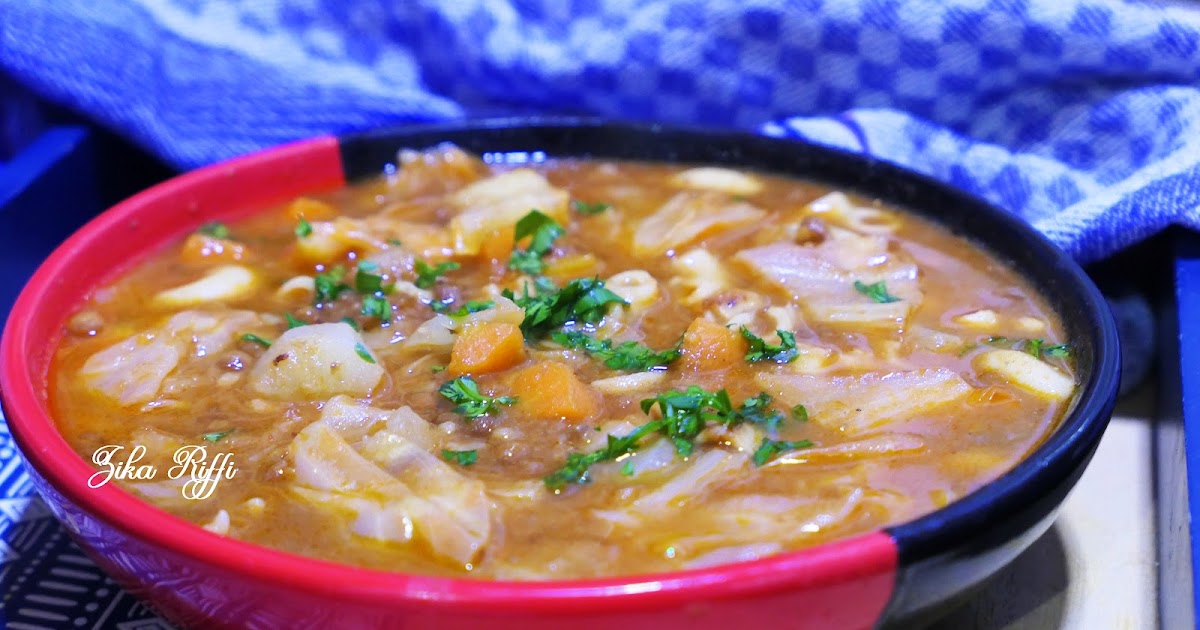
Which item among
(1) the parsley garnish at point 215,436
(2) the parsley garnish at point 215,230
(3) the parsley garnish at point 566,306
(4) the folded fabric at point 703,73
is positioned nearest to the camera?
(1) the parsley garnish at point 215,436

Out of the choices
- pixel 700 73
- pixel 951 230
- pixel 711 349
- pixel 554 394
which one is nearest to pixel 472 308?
pixel 554 394

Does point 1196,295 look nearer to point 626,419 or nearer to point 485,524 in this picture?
point 626,419

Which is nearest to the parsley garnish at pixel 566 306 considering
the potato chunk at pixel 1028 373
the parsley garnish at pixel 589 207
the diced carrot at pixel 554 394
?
the diced carrot at pixel 554 394

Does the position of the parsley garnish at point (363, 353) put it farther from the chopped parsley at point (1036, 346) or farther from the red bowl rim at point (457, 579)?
the chopped parsley at point (1036, 346)

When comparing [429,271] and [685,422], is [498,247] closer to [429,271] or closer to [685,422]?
[429,271]

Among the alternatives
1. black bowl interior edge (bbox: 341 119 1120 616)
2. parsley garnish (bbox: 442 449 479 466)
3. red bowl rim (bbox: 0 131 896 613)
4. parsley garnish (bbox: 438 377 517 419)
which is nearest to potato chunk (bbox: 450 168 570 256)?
black bowl interior edge (bbox: 341 119 1120 616)

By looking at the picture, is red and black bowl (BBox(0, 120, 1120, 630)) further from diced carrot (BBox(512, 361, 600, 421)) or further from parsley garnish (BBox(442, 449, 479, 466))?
diced carrot (BBox(512, 361, 600, 421))

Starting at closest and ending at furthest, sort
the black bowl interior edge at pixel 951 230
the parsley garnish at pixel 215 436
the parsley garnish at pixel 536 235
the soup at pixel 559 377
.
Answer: the black bowl interior edge at pixel 951 230 < the soup at pixel 559 377 < the parsley garnish at pixel 215 436 < the parsley garnish at pixel 536 235

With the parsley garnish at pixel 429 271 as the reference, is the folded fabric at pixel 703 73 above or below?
above
